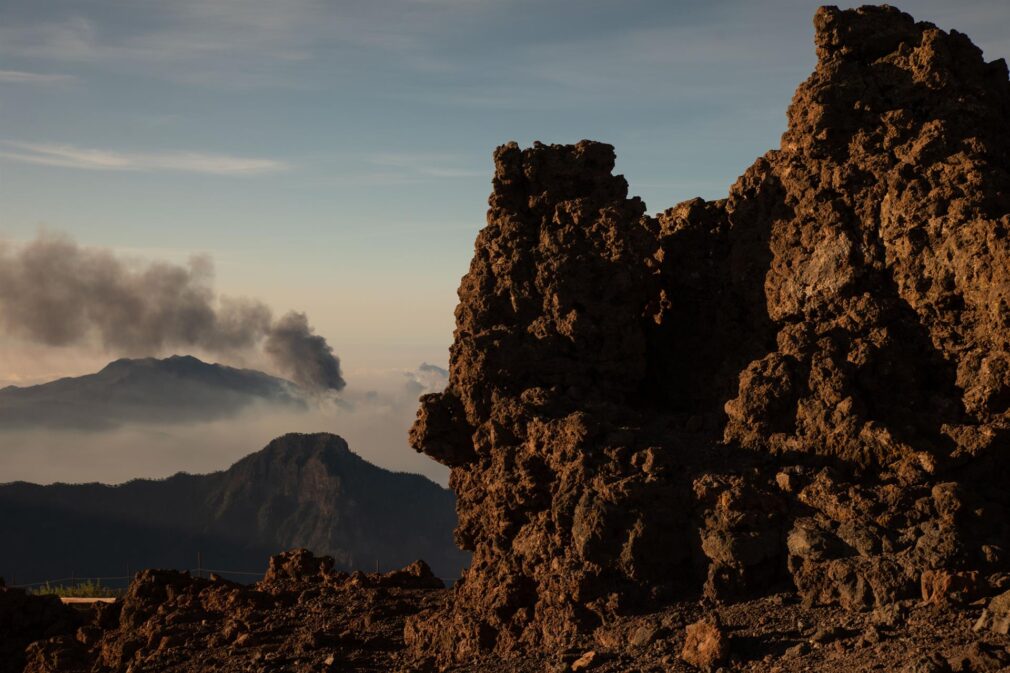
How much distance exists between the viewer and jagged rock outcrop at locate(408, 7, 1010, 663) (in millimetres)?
19094

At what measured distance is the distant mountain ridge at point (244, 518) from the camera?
135 m

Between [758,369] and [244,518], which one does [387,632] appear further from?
[244,518]

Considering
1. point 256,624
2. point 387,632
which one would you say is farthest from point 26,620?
point 387,632

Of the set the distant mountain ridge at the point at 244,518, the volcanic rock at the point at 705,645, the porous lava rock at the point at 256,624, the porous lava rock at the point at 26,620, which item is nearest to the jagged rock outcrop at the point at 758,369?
the volcanic rock at the point at 705,645

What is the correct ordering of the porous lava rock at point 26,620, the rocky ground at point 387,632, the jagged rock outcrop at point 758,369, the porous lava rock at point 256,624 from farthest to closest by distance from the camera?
1. the porous lava rock at point 26,620
2. the porous lava rock at point 256,624
3. the jagged rock outcrop at point 758,369
4. the rocky ground at point 387,632

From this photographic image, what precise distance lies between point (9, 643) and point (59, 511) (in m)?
116

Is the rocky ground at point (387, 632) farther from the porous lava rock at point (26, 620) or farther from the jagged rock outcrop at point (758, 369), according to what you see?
the jagged rock outcrop at point (758, 369)

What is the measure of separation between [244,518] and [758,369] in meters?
128

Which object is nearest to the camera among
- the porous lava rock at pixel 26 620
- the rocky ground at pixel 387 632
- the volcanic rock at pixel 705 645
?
the rocky ground at pixel 387 632

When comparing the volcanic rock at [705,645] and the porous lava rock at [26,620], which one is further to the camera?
the porous lava rock at [26,620]

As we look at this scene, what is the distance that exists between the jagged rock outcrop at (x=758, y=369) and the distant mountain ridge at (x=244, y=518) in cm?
11065

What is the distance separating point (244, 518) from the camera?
143 meters

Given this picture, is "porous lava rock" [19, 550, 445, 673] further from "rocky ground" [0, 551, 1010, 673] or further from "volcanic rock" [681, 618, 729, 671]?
"volcanic rock" [681, 618, 729, 671]

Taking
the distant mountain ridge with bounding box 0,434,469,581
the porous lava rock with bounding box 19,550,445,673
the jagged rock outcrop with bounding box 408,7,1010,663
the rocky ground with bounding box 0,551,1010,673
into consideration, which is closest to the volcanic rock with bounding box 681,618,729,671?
the rocky ground with bounding box 0,551,1010,673
